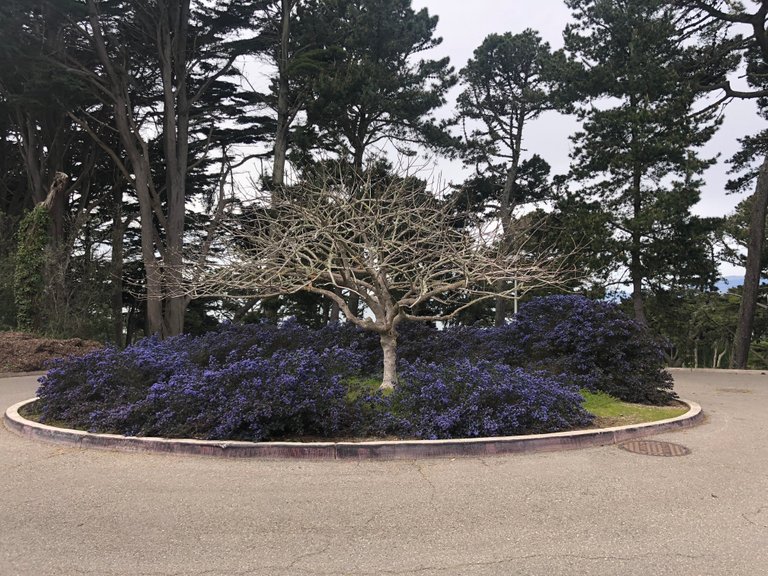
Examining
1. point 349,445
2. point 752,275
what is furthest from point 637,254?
point 349,445

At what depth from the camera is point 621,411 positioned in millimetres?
7262

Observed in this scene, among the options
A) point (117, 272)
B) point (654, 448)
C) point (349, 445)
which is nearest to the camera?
point (349, 445)

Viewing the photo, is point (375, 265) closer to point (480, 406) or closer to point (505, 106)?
point (480, 406)

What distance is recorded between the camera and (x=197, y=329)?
27344 millimetres

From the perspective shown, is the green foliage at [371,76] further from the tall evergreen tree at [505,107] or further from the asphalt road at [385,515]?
the asphalt road at [385,515]

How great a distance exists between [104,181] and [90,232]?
11.3ft

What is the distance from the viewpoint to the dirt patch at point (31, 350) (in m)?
12.5

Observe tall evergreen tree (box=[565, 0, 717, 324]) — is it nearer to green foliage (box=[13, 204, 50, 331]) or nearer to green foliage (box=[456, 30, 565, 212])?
green foliage (box=[456, 30, 565, 212])

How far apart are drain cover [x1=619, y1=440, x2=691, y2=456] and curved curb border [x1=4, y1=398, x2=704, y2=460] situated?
0.17 m

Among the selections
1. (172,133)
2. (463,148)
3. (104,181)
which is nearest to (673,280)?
(463,148)

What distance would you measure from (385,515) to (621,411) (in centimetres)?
486

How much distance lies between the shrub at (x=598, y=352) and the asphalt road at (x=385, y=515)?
2.70 meters

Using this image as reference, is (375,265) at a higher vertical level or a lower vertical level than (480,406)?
higher

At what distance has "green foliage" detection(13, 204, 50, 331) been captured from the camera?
1625 centimetres
